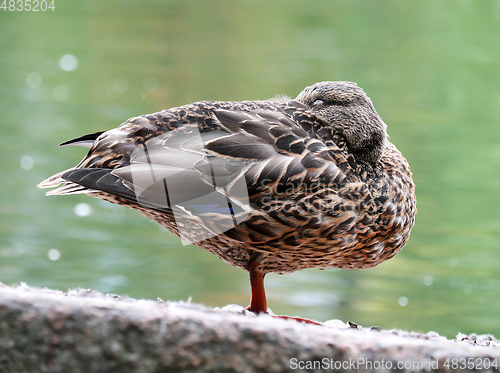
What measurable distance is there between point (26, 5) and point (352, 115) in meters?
11.7

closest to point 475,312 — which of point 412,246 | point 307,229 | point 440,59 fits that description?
point 412,246

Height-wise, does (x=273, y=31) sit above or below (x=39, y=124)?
above

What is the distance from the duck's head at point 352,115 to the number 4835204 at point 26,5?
30.5 ft

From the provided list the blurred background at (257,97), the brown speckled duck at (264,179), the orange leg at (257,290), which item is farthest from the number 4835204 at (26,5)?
the orange leg at (257,290)

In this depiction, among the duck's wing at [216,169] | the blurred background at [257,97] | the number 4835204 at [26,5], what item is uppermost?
the number 4835204 at [26,5]

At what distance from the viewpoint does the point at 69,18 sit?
17406 millimetres

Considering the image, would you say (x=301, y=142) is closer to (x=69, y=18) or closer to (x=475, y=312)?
(x=475, y=312)

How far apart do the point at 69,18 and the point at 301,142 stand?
1595 cm

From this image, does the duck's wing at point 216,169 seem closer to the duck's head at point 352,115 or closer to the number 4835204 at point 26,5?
the duck's head at point 352,115

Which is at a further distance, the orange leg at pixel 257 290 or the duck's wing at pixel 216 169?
the orange leg at pixel 257 290

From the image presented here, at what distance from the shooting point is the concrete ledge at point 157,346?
72.8 inches
